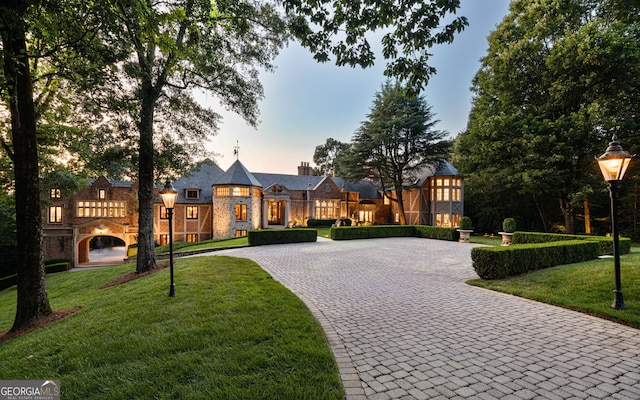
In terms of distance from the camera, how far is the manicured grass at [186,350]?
2.64 meters

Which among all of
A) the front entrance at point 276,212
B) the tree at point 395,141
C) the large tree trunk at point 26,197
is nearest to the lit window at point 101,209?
the front entrance at point 276,212

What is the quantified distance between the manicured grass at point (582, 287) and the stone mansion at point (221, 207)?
1858 cm

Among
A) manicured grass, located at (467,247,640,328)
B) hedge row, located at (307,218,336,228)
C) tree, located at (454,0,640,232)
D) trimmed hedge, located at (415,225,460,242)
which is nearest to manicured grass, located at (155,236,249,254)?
hedge row, located at (307,218,336,228)

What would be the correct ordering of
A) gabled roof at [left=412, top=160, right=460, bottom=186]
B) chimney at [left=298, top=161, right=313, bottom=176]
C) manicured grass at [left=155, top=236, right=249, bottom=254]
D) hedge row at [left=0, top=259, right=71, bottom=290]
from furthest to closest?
chimney at [left=298, top=161, right=313, bottom=176], gabled roof at [left=412, top=160, right=460, bottom=186], manicured grass at [left=155, top=236, right=249, bottom=254], hedge row at [left=0, top=259, right=71, bottom=290]

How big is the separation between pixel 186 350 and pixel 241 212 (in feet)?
69.9

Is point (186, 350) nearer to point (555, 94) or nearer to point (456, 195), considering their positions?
point (555, 94)

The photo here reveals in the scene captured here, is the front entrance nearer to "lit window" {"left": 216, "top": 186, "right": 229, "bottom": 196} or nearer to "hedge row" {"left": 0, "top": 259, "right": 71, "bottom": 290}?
"lit window" {"left": 216, "top": 186, "right": 229, "bottom": 196}

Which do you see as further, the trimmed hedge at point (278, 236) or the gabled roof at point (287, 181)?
the gabled roof at point (287, 181)

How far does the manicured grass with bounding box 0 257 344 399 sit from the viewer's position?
2637 mm

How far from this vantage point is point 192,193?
2544cm

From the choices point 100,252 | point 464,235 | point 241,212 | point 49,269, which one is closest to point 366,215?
point 464,235

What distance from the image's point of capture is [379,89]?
2589cm

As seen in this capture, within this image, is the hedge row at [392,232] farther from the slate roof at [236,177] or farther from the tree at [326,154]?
the tree at [326,154]

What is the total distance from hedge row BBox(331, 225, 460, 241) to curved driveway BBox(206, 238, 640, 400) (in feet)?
37.7
